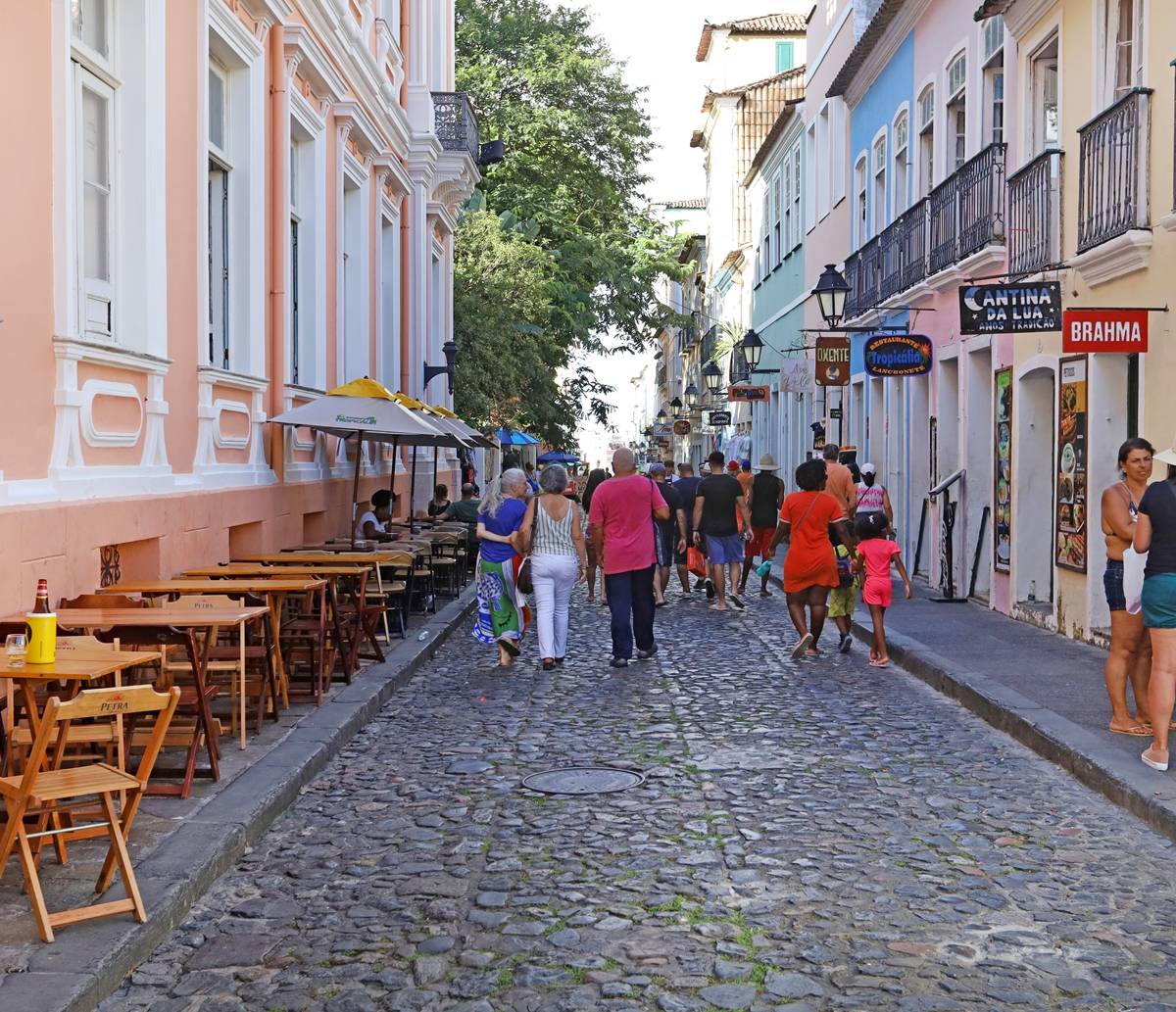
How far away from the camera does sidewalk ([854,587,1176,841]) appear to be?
25.3 feet

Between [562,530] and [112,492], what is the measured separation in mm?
4037

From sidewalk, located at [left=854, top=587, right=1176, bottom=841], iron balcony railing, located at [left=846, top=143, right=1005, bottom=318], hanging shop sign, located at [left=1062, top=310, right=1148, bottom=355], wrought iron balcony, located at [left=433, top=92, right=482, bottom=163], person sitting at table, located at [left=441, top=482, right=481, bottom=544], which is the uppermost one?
wrought iron balcony, located at [left=433, top=92, right=482, bottom=163]

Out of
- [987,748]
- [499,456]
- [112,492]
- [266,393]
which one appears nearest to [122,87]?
[112,492]

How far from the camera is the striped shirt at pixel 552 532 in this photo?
502 inches

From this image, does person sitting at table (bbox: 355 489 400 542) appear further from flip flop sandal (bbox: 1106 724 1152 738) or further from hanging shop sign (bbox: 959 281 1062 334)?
flip flop sandal (bbox: 1106 724 1152 738)

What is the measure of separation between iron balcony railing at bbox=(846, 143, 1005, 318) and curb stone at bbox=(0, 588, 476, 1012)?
9102 millimetres

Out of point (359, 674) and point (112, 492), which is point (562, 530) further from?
point (112, 492)

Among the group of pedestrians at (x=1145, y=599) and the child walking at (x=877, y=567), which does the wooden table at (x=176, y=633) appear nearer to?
the group of pedestrians at (x=1145, y=599)

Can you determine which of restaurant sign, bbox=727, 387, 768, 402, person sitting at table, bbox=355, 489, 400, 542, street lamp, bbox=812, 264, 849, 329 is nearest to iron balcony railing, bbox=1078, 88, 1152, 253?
person sitting at table, bbox=355, 489, 400, 542

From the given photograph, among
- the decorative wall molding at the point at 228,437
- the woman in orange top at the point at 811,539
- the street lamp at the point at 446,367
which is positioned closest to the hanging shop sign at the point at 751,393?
the street lamp at the point at 446,367

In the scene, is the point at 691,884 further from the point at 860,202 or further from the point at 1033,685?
the point at 860,202

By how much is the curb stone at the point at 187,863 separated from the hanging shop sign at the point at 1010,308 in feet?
18.8

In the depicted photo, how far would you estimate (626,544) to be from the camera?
13.3 meters

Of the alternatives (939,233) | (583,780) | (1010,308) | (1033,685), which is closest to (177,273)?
(583,780)
